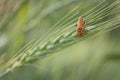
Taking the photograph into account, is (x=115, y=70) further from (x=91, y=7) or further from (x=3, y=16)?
(x=3, y=16)

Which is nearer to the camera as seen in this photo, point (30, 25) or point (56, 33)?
point (56, 33)

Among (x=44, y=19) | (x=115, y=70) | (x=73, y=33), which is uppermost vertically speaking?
(x=44, y=19)

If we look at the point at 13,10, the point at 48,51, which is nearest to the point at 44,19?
the point at 13,10

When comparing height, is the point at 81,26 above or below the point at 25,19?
below

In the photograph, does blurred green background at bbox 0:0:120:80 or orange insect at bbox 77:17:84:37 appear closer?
orange insect at bbox 77:17:84:37

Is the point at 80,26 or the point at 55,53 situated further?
the point at 55,53

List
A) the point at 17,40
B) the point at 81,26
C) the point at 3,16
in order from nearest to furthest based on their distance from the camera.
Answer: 1. the point at 81,26
2. the point at 3,16
3. the point at 17,40

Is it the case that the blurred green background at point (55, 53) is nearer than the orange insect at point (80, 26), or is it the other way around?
the orange insect at point (80, 26)

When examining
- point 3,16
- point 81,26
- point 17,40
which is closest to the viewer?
point 81,26
